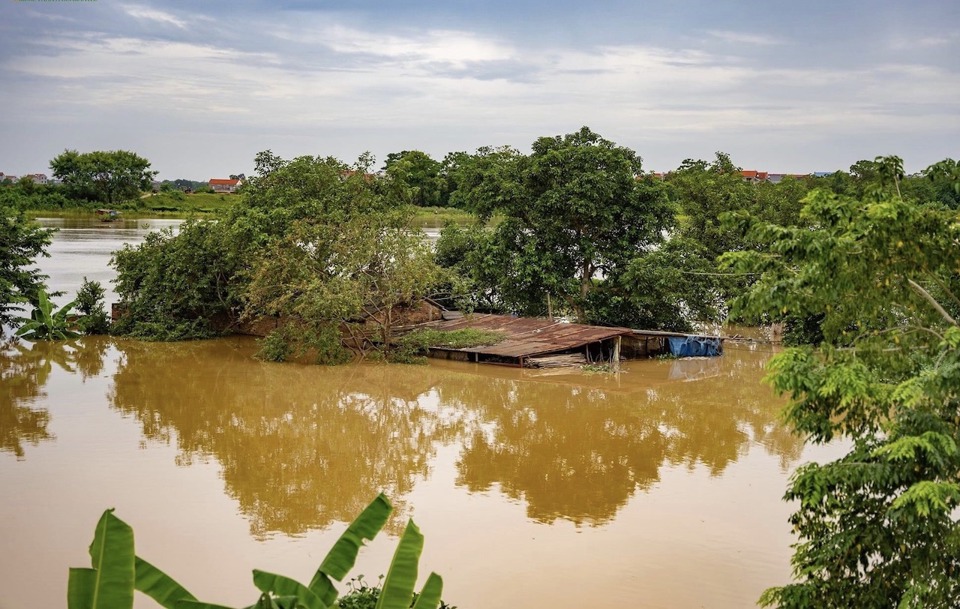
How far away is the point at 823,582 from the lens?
6645mm

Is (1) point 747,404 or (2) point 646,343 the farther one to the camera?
(2) point 646,343

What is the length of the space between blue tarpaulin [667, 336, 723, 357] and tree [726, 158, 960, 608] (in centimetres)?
1472

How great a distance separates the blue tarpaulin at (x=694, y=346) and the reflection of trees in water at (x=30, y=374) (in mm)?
12658

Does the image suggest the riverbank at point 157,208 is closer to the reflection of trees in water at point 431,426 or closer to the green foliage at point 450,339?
the green foliage at point 450,339

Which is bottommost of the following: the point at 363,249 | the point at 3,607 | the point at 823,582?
the point at 3,607

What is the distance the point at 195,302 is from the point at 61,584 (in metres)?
13.8

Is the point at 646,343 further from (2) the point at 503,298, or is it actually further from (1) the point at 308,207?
(1) the point at 308,207

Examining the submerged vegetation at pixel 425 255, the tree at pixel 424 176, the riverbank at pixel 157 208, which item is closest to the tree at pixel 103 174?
the riverbank at pixel 157 208

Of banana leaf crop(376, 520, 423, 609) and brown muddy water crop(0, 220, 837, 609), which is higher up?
banana leaf crop(376, 520, 423, 609)

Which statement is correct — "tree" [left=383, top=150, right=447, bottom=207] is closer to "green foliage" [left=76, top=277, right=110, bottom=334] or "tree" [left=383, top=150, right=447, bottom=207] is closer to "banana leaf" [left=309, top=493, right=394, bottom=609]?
"green foliage" [left=76, top=277, right=110, bottom=334]

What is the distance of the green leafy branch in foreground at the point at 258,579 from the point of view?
4848mm

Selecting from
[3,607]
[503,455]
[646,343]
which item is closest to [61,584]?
[3,607]

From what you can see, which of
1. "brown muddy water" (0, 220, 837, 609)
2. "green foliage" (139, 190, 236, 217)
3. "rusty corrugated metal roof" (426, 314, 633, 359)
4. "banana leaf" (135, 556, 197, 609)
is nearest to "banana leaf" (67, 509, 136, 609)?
"banana leaf" (135, 556, 197, 609)

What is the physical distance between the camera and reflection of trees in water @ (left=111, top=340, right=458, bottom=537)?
12055 millimetres
